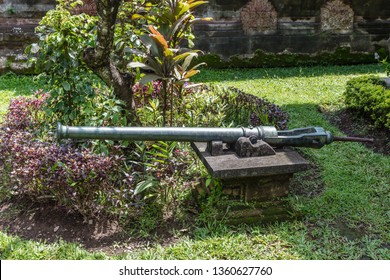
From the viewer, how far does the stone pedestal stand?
356 cm

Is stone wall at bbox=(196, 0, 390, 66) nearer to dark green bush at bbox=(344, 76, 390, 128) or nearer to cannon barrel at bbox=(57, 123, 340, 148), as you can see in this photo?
dark green bush at bbox=(344, 76, 390, 128)

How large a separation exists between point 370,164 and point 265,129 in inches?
71.3

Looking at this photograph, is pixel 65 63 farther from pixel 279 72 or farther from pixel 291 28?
pixel 291 28

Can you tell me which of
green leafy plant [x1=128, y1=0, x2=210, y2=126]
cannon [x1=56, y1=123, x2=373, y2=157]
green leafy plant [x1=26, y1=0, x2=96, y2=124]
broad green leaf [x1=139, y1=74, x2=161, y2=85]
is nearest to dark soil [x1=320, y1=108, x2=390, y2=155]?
cannon [x1=56, y1=123, x2=373, y2=157]

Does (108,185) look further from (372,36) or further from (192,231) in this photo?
(372,36)

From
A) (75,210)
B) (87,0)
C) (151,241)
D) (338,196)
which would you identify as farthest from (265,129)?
(87,0)

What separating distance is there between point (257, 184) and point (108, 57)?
1.95 m

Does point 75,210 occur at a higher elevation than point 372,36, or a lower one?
lower

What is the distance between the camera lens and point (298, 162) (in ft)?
12.0

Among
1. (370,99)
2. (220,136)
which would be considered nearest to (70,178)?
(220,136)

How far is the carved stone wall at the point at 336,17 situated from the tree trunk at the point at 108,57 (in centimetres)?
641
